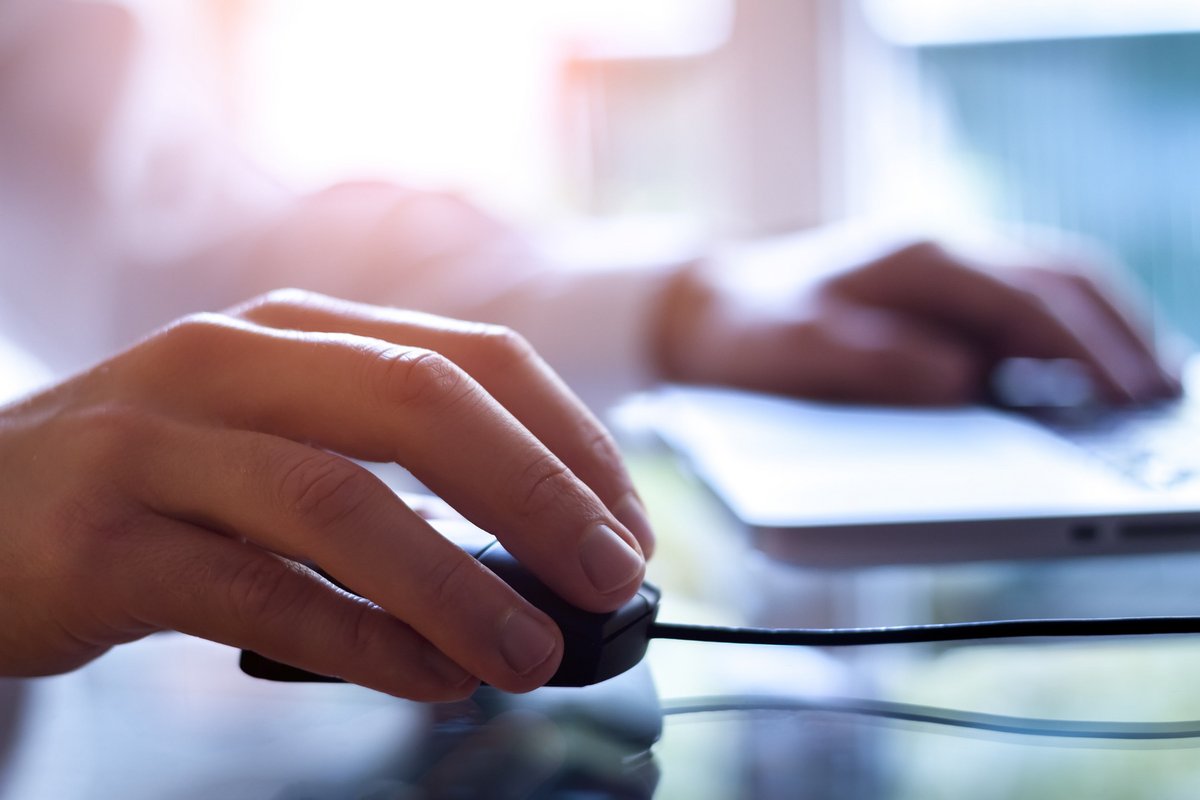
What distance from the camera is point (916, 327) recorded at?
2.10 feet

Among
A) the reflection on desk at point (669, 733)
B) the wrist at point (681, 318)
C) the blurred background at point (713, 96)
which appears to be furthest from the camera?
the blurred background at point (713, 96)

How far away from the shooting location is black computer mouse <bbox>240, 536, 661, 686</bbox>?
26 cm

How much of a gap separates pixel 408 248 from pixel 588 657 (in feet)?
2.08

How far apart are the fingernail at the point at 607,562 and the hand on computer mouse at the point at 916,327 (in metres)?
0.37

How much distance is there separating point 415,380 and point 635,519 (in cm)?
9

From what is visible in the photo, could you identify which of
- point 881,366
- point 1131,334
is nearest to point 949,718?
point 881,366

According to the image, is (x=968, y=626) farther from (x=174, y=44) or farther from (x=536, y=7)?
(x=536, y=7)

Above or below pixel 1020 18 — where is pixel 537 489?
below

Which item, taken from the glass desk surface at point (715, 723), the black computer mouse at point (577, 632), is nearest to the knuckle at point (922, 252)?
the glass desk surface at point (715, 723)

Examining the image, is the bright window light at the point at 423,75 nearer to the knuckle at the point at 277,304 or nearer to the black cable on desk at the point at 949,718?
the knuckle at the point at 277,304

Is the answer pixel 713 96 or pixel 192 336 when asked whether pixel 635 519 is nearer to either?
pixel 192 336

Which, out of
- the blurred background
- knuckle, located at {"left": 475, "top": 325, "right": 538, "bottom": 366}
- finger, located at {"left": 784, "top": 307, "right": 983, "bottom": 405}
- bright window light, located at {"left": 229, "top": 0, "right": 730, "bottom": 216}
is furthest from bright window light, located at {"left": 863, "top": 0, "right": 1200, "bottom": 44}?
knuckle, located at {"left": 475, "top": 325, "right": 538, "bottom": 366}

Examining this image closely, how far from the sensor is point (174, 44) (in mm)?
1188

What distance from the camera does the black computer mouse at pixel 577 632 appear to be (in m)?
0.26
